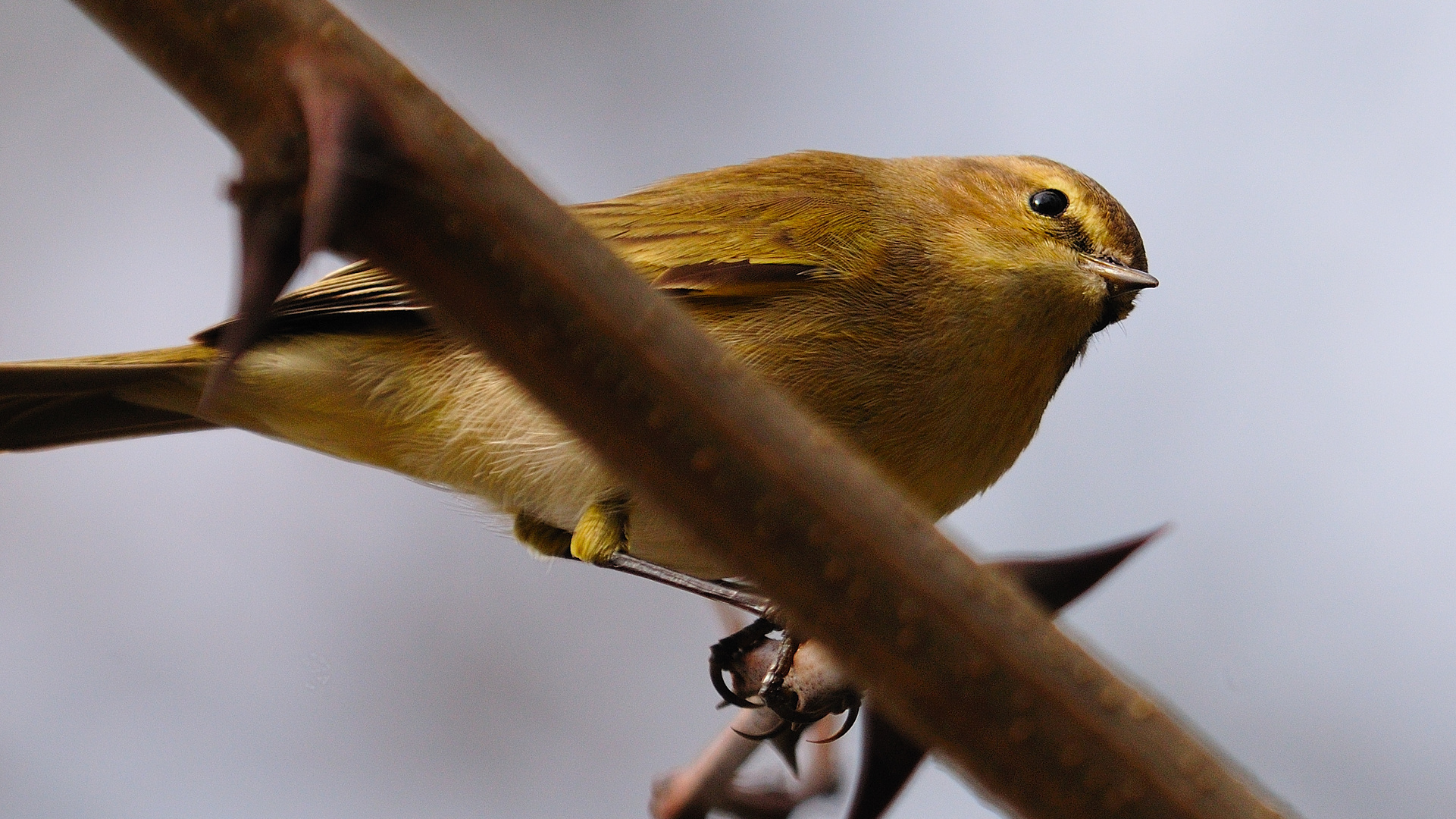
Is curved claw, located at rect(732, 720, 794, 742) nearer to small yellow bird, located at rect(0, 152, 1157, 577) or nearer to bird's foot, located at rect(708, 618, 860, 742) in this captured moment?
bird's foot, located at rect(708, 618, 860, 742)

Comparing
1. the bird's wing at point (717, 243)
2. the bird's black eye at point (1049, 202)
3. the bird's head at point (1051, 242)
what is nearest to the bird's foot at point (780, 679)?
the bird's wing at point (717, 243)

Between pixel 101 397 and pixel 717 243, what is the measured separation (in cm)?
145

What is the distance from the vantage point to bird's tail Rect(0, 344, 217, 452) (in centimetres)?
260

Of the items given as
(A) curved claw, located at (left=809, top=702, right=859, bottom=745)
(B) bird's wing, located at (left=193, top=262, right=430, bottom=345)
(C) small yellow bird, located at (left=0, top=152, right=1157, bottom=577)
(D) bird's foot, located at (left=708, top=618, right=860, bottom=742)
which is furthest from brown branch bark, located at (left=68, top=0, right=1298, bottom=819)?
(B) bird's wing, located at (left=193, top=262, right=430, bottom=345)

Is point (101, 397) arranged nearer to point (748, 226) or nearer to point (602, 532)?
point (602, 532)

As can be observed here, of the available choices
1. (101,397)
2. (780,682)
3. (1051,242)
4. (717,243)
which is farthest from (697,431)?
(101,397)

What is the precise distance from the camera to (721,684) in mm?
2529

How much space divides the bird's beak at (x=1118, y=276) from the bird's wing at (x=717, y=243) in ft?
1.54

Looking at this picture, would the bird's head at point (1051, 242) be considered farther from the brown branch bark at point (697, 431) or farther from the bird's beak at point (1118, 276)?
the brown branch bark at point (697, 431)

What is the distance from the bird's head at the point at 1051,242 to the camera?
2.68 meters

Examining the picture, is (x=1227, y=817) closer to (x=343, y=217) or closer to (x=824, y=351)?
(x=343, y=217)

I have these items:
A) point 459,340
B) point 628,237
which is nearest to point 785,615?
point 459,340

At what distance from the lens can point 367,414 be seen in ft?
9.52

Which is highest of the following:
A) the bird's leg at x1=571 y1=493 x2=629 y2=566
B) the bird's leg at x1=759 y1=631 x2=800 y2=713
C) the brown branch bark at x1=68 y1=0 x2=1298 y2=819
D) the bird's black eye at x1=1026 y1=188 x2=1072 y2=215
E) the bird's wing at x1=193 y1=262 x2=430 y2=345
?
the brown branch bark at x1=68 y1=0 x2=1298 y2=819
